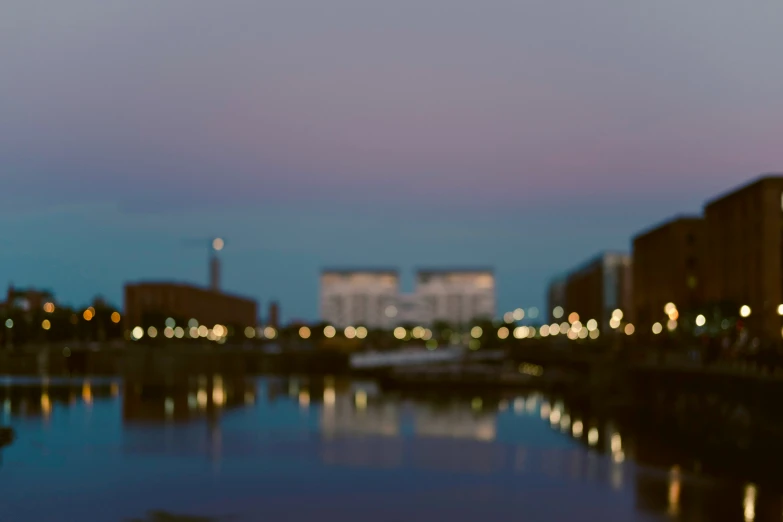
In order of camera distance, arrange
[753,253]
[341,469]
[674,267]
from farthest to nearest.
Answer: [674,267] → [753,253] → [341,469]

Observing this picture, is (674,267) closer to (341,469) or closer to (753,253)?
(753,253)

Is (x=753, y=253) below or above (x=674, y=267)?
below

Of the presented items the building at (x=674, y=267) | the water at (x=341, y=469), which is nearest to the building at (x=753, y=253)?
the building at (x=674, y=267)

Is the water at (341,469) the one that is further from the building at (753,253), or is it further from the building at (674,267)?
the building at (674,267)

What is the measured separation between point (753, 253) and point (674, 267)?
3405cm

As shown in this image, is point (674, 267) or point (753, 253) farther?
point (674, 267)

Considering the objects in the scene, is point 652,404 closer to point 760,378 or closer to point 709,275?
point 760,378

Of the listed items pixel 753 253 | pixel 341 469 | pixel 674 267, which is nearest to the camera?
pixel 341 469

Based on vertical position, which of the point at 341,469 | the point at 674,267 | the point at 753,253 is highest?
the point at 674,267

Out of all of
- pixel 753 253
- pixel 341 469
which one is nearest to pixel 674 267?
pixel 753 253

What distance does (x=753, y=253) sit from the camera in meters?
110

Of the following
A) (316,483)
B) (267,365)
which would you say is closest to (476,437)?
(316,483)

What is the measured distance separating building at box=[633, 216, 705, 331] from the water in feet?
190

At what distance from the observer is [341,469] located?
166 ft
